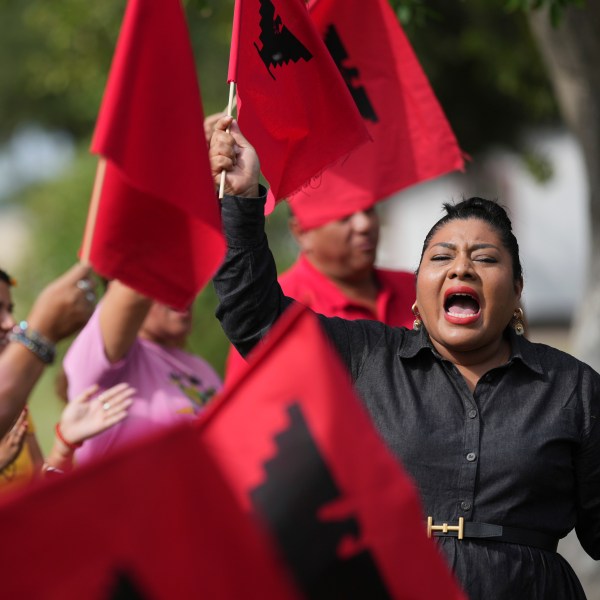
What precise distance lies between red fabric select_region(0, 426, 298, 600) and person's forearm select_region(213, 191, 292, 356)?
1.24 meters

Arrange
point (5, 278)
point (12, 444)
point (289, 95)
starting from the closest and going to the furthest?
point (289, 95) < point (12, 444) < point (5, 278)

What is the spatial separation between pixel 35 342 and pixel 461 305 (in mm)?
1340

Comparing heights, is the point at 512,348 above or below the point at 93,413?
below

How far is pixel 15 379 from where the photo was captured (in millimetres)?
3850

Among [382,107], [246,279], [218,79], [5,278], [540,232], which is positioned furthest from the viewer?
[540,232]

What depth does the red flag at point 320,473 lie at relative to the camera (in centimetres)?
240

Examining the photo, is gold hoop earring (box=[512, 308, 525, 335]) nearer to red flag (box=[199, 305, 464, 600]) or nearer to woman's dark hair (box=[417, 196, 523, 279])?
woman's dark hair (box=[417, 196, 523, 279])

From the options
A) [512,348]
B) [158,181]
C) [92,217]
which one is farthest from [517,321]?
[92,217]

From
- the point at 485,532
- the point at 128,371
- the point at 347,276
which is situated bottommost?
the point at 485,532

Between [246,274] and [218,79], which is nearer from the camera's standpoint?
[246,274]

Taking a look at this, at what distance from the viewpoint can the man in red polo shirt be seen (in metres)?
5.07

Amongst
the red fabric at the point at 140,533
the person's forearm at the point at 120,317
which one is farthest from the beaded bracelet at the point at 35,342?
the red fabric at the point at 140,533

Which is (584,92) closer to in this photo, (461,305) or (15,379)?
(461,305)

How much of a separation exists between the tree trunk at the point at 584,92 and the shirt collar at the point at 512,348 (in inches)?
127
